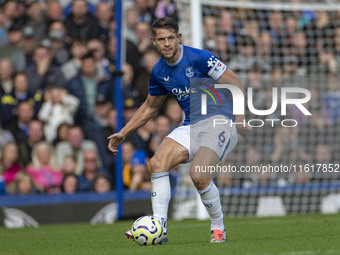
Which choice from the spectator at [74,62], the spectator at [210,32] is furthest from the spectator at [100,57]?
the spectator at [210,32]

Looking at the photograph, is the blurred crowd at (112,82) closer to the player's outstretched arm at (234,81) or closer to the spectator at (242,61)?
the spectator at (242,61)

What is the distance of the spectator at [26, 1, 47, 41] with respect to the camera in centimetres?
1374

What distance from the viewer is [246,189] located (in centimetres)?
1215

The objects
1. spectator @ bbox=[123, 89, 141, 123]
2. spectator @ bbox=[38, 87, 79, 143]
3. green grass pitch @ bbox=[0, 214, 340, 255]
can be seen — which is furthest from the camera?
spectator @ bbox=[123, 89, 141, 123]

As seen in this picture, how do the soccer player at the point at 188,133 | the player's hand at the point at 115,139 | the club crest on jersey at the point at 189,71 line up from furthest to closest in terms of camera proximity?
1. the player's hand at the point at 115,139
2. the club crest on jersey at the point at 189,71
3. the soccer player at the point at 188,133

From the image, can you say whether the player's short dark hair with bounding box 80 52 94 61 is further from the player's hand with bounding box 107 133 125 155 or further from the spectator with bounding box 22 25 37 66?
the player's hand with bounding box 107 133 125 155

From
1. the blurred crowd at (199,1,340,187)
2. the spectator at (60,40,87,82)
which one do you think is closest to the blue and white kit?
the blurred crowd at (199,1,340,187)

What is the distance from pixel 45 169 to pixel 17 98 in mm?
1499

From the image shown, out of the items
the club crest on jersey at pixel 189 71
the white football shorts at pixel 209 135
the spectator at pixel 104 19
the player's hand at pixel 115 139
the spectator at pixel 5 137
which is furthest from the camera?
the spectator at pixel 104 19

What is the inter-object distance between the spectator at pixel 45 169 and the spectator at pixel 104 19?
2.63 meters

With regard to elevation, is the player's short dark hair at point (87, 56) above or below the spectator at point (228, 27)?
below

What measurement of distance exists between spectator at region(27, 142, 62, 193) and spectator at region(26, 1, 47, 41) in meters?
2.37

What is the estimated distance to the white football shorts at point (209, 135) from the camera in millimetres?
6941

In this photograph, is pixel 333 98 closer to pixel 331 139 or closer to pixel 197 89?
pixel 331 139
